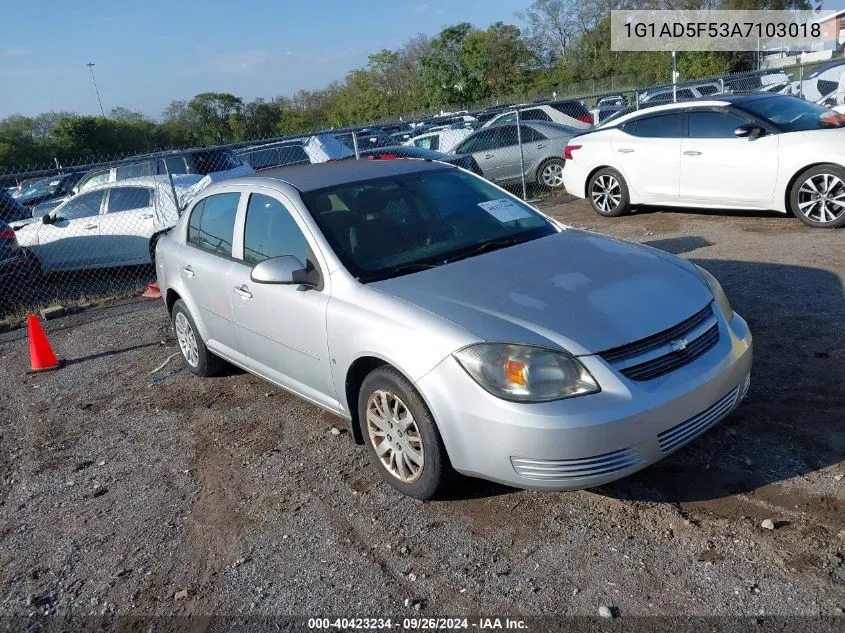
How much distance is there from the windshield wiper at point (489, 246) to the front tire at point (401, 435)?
0.84 meters

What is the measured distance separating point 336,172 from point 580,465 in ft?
8.60

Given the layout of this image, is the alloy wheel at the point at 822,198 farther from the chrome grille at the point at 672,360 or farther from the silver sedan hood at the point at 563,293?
the chrome grille at the point at 672,360

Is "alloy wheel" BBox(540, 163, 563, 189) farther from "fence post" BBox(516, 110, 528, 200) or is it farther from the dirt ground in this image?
the dirt ground

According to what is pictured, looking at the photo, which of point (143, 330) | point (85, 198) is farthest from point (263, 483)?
point (85, 198)

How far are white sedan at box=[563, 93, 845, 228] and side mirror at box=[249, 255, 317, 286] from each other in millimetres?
6520

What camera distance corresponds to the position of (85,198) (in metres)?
11.0

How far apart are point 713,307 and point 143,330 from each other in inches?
246

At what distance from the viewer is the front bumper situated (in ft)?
10.0

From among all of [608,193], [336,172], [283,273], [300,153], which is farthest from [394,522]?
[300,153]

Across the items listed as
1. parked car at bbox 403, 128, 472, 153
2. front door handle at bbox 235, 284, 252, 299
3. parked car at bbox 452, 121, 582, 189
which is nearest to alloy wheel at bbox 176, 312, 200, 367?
front door handle at bbox 235, 284, 252, 299

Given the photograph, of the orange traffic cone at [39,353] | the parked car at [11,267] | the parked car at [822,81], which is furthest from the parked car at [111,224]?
the parked car at [822,81]

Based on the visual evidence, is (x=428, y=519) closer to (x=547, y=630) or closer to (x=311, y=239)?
(x=547, y=630)

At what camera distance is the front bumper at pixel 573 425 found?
10.0 feet

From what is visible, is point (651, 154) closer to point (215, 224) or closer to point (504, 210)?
point (504, 210)
